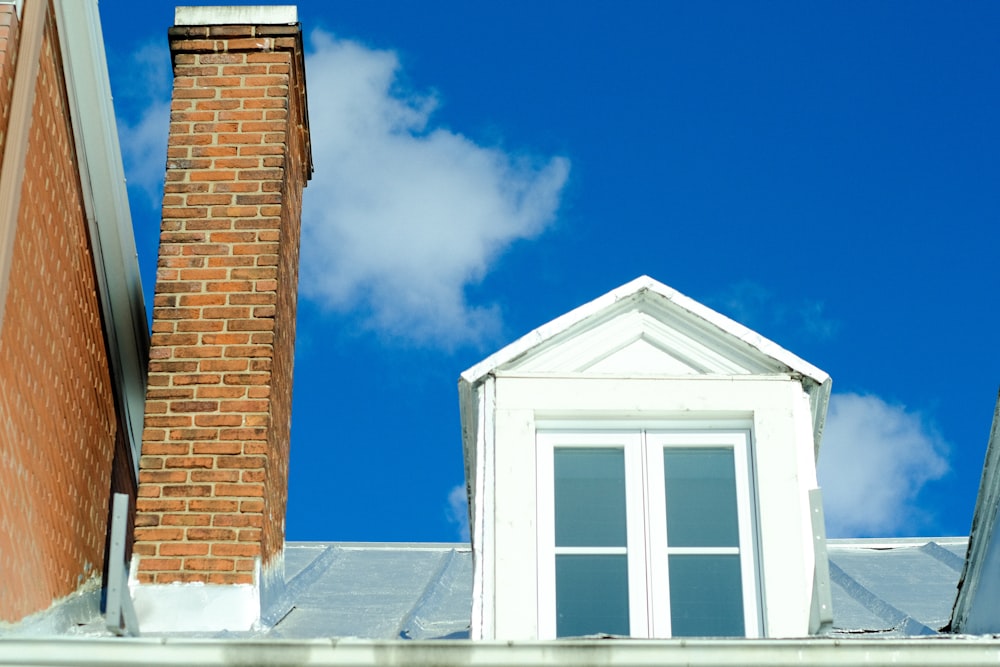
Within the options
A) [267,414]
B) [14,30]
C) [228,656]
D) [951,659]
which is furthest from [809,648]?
[14,30]

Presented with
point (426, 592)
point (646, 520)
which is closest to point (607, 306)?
point (646, 520)

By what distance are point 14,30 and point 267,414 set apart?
235cm

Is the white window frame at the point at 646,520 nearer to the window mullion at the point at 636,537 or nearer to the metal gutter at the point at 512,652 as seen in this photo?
the window mullion at the point at 636,537

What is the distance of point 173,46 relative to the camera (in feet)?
26.3

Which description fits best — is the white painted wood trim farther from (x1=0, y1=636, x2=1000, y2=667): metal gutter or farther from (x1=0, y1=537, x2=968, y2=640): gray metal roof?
(x1=0, y1=537, x2=968, y2=640): gray metal roof

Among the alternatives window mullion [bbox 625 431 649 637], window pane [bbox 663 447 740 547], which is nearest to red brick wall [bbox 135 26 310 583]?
window mullion [bbox 625 431 649 637]

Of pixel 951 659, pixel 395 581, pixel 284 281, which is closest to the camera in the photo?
pixel 951 659

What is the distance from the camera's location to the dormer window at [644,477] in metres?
6.02

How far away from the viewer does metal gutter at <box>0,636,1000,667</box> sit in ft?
16.3

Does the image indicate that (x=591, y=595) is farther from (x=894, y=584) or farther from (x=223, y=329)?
(x=894, y=584)

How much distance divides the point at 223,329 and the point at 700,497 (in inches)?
112

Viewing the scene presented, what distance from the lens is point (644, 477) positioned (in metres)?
6.27

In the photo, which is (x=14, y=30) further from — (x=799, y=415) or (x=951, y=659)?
(x=951, y=659)

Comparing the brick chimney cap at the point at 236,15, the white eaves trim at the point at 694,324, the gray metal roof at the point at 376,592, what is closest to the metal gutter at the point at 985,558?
the white eaves trim at the point at 694,324
